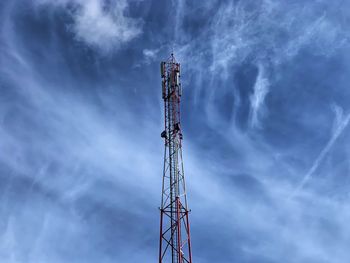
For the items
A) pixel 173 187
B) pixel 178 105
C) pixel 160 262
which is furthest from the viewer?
pixel 178 105

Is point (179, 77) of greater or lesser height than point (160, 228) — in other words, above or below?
above

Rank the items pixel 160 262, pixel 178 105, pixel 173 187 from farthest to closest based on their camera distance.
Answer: pixel 178 105, pixel 173 187, pixel 160 262

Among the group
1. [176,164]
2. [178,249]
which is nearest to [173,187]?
[176,164]

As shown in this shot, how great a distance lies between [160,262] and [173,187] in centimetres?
1079

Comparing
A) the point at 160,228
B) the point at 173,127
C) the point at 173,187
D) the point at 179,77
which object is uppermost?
the point at 179,77

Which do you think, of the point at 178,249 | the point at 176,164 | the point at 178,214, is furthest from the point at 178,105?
the point at 178,249

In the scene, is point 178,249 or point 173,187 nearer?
point 178,249

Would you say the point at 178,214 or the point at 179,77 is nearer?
the point at 178,214

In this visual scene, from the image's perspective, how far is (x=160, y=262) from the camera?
222 ft

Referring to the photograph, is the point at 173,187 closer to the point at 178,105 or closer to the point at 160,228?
the point at 160,228

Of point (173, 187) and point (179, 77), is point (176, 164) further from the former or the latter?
point (179, 77)

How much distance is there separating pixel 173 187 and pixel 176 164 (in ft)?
11.7

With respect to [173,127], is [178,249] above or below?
below

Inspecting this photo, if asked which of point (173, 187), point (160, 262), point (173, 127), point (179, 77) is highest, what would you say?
point (179, 77)
